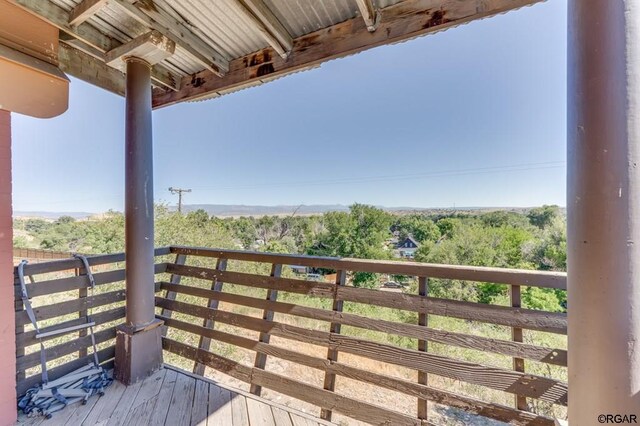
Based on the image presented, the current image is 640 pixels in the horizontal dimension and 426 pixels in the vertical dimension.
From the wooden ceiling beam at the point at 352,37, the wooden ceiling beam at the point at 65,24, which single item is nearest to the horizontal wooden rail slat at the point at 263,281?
the wooden ceiling beam at the point at 352,37

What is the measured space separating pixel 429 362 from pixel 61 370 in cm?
244

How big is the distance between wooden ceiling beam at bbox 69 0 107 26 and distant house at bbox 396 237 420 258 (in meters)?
21.5

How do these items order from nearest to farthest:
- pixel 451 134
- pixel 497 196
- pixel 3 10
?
pixel 3 10
pixel 451 134
pixel 497 196

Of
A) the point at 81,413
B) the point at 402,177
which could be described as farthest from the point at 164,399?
the point at 402,177

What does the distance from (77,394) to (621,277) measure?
269 centimetres

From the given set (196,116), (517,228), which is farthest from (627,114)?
(517,228)

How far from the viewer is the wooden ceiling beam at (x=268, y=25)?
1.40 metres

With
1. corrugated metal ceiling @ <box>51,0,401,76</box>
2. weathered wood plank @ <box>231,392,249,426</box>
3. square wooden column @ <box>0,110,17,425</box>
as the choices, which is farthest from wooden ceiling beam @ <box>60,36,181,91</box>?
weathered wood plank @ <box>231,392,249,426</box>

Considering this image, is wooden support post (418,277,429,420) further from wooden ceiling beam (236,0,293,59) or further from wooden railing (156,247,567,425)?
wooden ceiling beam (236,0,293,59)

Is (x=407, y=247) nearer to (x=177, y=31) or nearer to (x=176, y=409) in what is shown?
(x=176, y=409)

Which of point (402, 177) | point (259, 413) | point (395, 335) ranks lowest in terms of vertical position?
point (259, 413)

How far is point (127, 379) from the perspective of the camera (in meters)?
1.89

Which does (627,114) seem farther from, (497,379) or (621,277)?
(497,379)

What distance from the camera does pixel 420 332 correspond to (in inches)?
59.2
